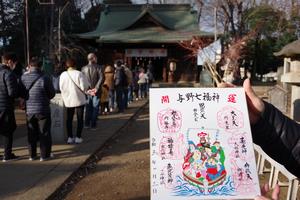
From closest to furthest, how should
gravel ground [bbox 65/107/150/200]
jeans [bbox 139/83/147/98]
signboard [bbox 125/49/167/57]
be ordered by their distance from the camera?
gravel ground [bbox 65/107/150/200]
jeans [bbox 139/83/147/98]
signboard [bbox 125/49/167/57]

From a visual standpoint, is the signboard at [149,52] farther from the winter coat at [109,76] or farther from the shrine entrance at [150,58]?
the winter coat at [109,76]

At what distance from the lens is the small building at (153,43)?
2842 cm

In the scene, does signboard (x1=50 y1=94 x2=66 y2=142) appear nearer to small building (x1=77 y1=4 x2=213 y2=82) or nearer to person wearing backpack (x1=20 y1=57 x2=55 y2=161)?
person wearing backpack (x1=20 y1=57 x2=55 y2=161)

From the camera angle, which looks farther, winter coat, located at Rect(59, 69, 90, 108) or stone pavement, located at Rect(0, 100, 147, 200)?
winter coat, located at Rect(59, 69, 90, 108)

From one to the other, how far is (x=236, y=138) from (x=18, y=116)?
38.7ft

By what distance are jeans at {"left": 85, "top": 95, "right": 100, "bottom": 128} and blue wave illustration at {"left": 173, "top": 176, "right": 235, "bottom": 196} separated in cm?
788

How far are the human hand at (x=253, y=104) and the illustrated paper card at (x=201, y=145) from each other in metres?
0.07

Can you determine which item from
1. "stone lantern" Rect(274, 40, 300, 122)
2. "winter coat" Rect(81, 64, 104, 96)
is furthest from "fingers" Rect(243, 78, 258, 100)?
"winter coat" Rect(81, 64, 104, 96)

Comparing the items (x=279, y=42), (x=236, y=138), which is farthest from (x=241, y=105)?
(x=279, y=42)

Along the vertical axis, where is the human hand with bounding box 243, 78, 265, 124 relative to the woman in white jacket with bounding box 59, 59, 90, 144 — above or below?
above

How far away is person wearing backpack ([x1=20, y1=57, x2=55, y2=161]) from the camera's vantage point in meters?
6.80

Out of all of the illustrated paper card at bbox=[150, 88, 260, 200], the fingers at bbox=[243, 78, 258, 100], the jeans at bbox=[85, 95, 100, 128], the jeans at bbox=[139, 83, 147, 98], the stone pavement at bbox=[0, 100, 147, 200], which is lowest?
the jeans at bbox=[139, 83, 147, 98]

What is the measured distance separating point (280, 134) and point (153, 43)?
26.5 meters

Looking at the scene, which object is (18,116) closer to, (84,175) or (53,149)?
(53,149)
